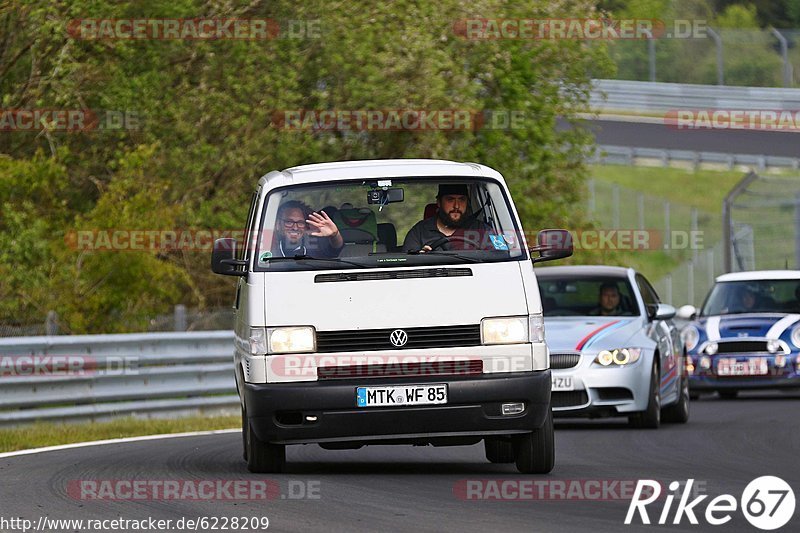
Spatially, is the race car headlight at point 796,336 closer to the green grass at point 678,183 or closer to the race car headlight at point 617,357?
the race car headlight at point 617,357

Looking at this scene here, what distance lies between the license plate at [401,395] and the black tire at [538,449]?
769 millimetres

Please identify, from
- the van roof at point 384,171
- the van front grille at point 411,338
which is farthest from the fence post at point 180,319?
the van front grille at point 411,338

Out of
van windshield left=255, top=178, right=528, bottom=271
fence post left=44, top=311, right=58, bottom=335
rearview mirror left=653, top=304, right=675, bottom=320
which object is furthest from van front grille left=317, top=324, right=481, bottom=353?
fence post left=44, top=311, right=58, bottom=335

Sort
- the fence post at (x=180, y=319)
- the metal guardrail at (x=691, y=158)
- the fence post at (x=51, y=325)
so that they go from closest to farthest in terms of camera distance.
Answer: the fence post at (x=51, y=325) → the fence post at (x=180, y=319) → the metal guardrail at (x=691, y=158)

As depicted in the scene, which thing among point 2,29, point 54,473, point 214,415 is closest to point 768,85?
point 2,29

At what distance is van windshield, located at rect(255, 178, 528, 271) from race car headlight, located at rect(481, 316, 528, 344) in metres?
0.53

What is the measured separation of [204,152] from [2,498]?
1743 cm

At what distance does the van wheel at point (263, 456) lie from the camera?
11.1 meters

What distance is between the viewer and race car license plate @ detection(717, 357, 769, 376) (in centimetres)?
2128

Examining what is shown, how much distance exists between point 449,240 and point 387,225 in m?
0.43

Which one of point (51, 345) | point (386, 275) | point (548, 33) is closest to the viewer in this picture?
point (386, 275)

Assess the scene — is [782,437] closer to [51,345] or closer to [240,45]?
[51,345]

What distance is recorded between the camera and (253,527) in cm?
833

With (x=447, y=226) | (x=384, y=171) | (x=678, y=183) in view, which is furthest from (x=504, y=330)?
(x=678, y=183)
